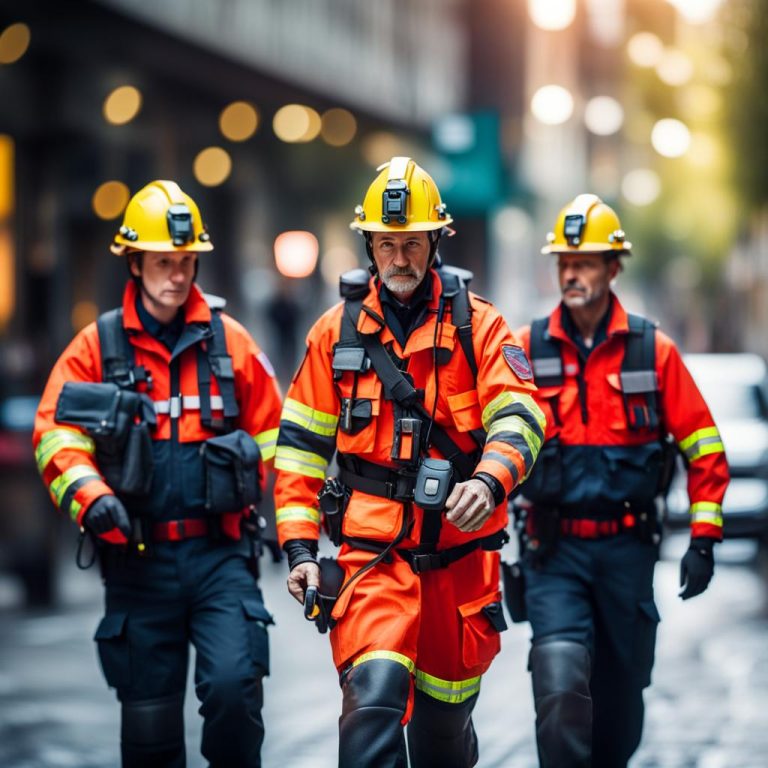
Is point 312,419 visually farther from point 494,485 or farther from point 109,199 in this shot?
point 109,199

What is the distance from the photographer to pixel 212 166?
2411cm

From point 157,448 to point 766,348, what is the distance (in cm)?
A: 2916

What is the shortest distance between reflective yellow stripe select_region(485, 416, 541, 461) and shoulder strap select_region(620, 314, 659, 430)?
0.94 m

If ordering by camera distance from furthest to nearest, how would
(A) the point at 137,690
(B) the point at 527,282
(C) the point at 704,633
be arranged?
(B) the point at 527,282, (C) the point at 704,633, (A) the point at 137,690

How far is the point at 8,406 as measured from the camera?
38.1 feet

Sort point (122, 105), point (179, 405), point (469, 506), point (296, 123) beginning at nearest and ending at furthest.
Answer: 1. point (469, 506)
2. point (179, 405)
3. point (122, 105)
4. point (296, 123)

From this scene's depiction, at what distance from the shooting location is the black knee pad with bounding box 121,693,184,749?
18.2ft

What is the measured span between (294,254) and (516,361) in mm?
22087

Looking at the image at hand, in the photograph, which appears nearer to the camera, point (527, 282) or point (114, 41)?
point (114, 41)

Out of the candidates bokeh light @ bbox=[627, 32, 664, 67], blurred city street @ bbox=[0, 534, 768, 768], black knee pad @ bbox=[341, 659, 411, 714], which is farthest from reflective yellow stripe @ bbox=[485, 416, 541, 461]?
bokeh light @ bbox=[627, 32, 664, 67]

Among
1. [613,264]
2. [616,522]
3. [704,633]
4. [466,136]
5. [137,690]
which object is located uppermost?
[466,136]

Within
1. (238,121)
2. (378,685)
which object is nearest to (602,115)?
(238,121)

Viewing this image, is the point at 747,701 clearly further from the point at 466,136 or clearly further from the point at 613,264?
the point at 466,136

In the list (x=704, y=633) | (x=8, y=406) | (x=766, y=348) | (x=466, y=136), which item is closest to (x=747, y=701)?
(x=704, y=633)
